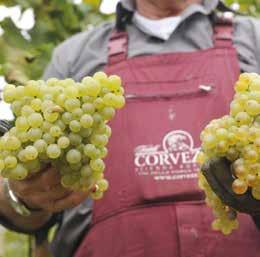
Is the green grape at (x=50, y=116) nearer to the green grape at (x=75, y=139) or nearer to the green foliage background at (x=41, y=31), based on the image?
the green grape at (x=75, y=139)

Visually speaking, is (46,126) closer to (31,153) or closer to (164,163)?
(31,153)

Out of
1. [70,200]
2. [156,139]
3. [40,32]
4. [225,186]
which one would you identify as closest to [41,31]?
[40,32]

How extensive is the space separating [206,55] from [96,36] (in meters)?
0.37

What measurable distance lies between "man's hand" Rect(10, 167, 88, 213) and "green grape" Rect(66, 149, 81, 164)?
0.09 meters

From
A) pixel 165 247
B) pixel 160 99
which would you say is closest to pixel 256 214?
pixel 165 247

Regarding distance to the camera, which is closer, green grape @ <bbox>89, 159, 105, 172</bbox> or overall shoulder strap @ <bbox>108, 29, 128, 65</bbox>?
green grape @ <bbox>89, 159, 105, 172</bbox>

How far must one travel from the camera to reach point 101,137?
1765 mm

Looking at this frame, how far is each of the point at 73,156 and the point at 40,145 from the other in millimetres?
71

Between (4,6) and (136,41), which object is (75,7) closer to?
(4,6)

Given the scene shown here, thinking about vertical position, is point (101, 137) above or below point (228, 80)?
above

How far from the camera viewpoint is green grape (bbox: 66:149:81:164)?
1730mm

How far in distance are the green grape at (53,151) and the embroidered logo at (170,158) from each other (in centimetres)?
51

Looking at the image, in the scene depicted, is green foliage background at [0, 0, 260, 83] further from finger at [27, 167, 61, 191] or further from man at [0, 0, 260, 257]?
finger at [27, 167, 61, 191]

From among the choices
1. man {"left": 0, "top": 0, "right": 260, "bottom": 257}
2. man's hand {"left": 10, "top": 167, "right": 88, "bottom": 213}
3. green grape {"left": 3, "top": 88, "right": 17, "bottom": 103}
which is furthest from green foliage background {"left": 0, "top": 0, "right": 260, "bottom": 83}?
green grape {"left": 3, "top": 88, "right": 17, "bottom": 103}
